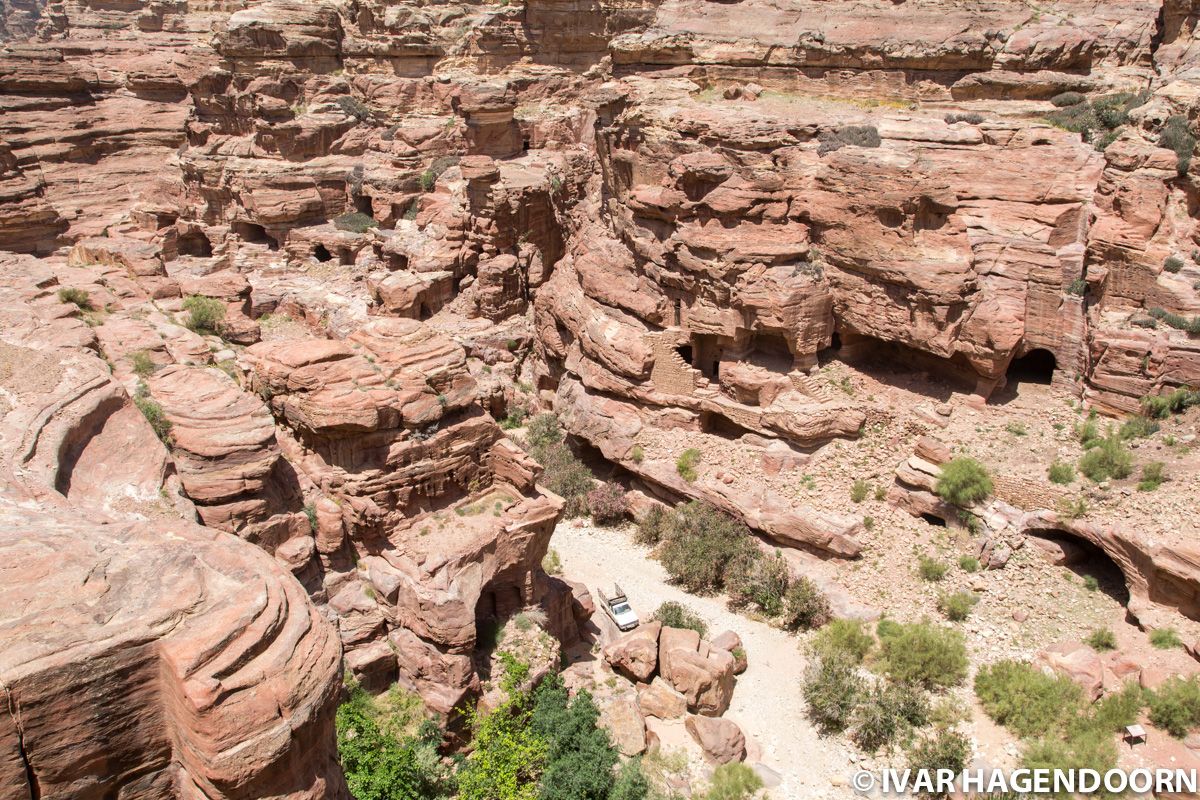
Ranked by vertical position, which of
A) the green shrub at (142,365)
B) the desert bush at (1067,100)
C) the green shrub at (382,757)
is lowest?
the green shrub at (382,757)

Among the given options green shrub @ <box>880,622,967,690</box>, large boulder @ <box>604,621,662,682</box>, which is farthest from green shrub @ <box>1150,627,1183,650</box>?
large boulder @ <box>604,621,662,682</box>

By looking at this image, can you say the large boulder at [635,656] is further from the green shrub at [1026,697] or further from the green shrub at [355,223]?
the green shrub at [355,223]

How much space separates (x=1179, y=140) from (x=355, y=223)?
26881 mm

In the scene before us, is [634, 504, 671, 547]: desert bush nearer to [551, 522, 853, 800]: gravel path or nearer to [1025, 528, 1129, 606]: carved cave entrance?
[551, 522, 853, 800]: gravel path

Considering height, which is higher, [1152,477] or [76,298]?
[76,298]

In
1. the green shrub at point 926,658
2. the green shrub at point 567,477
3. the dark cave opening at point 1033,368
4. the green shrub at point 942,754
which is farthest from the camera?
the green shrub at point 567,477

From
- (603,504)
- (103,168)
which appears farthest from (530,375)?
(103,168)

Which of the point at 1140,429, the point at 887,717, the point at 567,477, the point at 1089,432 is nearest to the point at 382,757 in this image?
the point at 887,717

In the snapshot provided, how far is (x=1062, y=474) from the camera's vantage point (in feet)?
55.6

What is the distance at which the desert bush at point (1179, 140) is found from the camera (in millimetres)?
18109

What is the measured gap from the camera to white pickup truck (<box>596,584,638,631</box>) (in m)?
16.8

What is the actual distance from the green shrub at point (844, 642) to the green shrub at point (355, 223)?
23.4 meters

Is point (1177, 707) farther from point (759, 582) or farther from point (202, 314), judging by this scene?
point (202, 314)

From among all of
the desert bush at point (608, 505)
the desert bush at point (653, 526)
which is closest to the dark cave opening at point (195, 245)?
the desert bush at point (608, 505)
